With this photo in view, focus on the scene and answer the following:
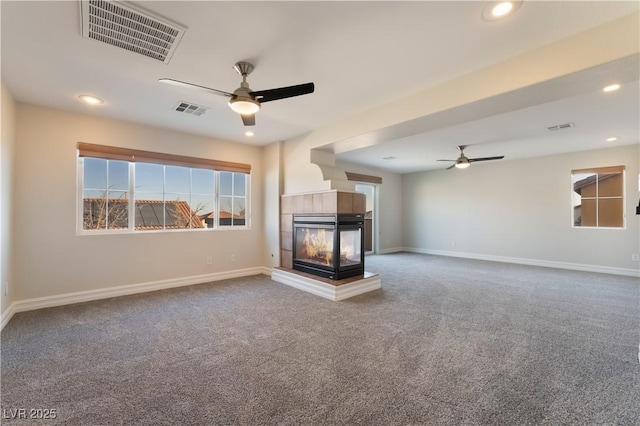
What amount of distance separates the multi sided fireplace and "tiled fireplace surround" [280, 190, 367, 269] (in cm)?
10

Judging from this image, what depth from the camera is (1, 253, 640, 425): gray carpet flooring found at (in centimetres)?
173

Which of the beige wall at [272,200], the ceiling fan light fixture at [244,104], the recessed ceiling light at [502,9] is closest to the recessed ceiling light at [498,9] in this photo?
the recessed ceiling light at [502,9]

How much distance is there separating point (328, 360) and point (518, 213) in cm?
661

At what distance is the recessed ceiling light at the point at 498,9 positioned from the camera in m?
1.85

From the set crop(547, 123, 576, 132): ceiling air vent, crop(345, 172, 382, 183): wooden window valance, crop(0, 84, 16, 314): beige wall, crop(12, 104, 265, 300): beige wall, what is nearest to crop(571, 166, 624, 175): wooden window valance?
crop(547, 123, 576, 132): ceiling air vent

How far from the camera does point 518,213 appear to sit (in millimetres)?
6789

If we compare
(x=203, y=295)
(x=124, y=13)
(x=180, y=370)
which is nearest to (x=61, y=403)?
(x=180, y=370)

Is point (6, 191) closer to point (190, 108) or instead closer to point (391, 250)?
point (190, 108)

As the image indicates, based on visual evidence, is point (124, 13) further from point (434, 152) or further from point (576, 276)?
point (576, 276)

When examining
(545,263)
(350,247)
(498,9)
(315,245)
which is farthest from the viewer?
(545,263)

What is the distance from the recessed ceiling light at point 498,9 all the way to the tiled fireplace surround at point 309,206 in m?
2.74

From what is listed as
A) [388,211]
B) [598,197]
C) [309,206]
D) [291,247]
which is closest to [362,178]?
[388,211]

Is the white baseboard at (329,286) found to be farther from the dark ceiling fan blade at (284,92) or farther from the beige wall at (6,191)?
the beige wall at (6,191)

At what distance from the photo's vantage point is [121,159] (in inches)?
164
